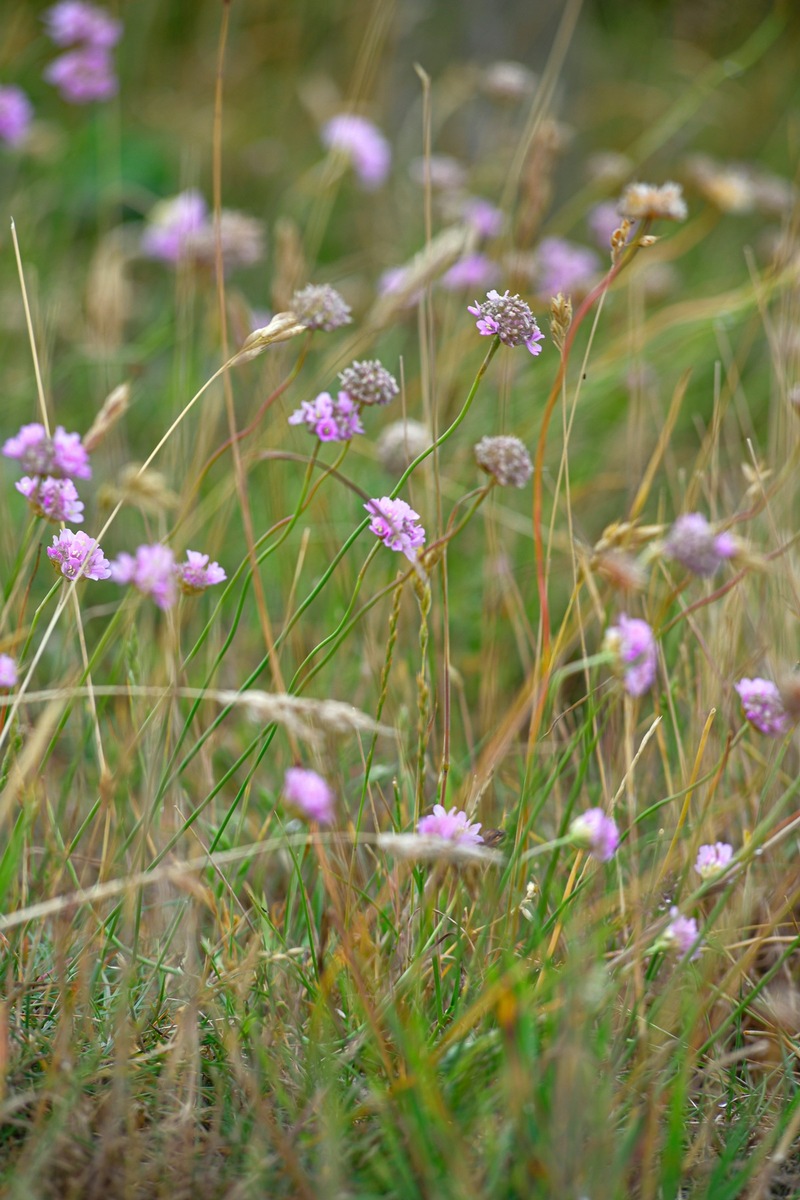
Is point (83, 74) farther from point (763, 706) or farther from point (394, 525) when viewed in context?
point (763, 706)

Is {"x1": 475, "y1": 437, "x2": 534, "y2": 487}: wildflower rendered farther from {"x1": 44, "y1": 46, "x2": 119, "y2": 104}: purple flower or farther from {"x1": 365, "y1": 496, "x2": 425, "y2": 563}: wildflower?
{"x1": 44, "y1": 46, "x2": 119, "y2": 104}: purple flower

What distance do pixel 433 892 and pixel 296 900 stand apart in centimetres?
38

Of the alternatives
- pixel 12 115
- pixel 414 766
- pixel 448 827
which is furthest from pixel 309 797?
pixel 12 115

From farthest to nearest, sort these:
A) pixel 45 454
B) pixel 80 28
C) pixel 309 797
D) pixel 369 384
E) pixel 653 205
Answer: pixel 80 28, pixel 653 205, pixel 369 384, pixel 45 454, pixel 309 797

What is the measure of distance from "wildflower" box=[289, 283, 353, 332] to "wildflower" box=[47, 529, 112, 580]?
295mm

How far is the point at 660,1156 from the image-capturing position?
0.87 meters

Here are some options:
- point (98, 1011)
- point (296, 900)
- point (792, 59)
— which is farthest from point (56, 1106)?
point (792, 59)

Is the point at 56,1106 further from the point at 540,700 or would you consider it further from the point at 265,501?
the point at 265,501

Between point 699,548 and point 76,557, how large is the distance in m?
0.52

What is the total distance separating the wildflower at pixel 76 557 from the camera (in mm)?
926

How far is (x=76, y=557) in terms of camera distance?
0.94 meters

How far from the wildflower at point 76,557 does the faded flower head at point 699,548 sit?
18.7 inches

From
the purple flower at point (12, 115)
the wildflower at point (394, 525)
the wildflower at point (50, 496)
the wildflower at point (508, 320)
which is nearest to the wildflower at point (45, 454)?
the wildflower at point (50, 496)

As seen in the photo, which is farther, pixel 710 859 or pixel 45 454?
pixel 710 859
